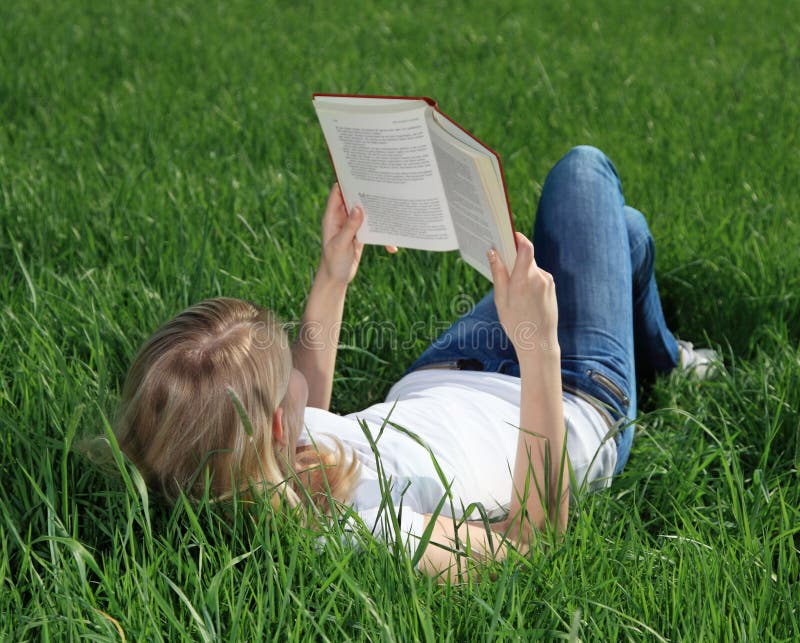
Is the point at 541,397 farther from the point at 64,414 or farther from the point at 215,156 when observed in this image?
the point at 215,156

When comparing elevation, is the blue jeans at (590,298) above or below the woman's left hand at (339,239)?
below

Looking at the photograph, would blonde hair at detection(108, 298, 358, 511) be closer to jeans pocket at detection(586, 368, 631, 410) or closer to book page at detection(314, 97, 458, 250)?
book page at detection(314, 97, 458, 250)

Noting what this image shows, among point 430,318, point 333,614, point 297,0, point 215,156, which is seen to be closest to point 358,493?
point 333,614

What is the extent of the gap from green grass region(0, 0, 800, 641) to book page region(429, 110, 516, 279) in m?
0.48

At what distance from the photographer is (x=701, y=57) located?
17.2 feet

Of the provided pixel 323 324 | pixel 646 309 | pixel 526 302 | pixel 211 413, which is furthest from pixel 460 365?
pixel 211 413

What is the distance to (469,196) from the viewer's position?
163cm

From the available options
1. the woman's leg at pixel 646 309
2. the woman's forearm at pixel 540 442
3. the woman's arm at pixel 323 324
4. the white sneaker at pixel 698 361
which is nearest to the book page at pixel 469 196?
the woman's forearm at pixel 540 442

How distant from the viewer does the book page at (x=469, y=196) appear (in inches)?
60.6

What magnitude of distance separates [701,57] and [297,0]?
2720 mm

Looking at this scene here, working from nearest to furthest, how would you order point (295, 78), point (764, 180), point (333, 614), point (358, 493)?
Result: point (333, 614)
point (358, 493)
point (764, 180)
point (295, 78)

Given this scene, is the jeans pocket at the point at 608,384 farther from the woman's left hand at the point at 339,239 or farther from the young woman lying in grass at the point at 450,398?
the woman's left hand at the point at 339,239

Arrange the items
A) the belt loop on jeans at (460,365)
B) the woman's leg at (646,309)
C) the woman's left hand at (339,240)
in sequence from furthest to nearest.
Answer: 1. the woman's leg at (646,309)
2. the belt loop on jeans at (460,365)
3. the woman's left hand at (339,240)

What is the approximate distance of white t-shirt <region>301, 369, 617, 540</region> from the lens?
1742 mm
